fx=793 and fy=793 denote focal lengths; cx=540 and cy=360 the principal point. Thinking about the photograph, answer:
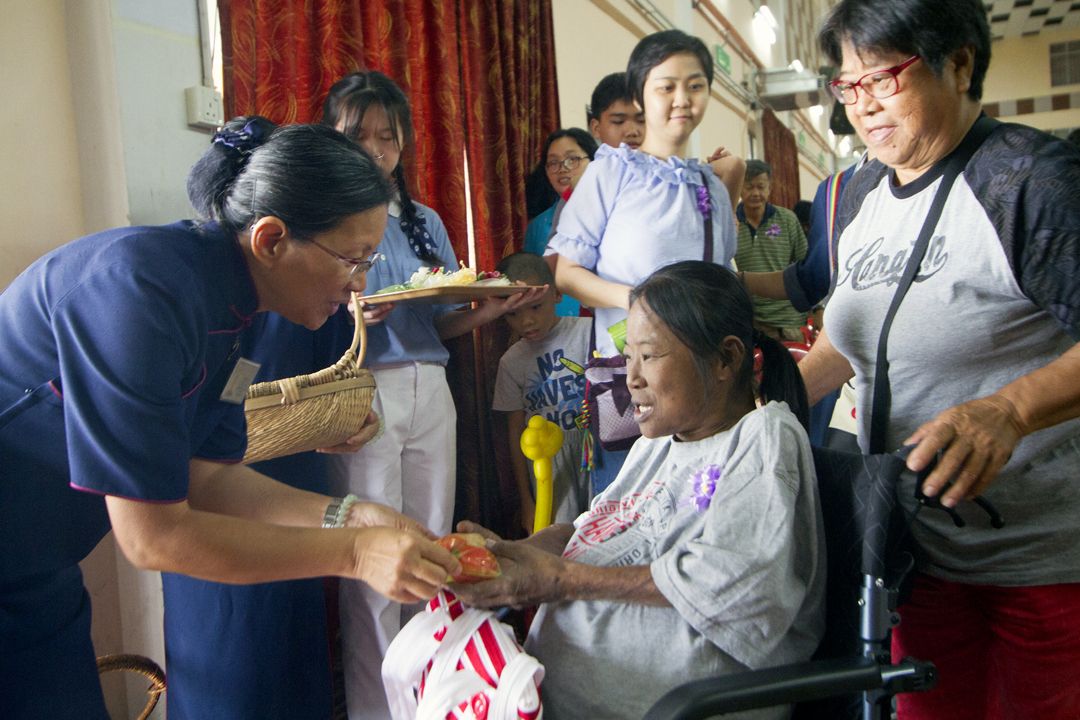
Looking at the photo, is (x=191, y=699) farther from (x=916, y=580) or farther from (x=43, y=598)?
(x=916, y=580)

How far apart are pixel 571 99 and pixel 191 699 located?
3340 mm

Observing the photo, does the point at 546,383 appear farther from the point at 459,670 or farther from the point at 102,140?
the point at 459,670

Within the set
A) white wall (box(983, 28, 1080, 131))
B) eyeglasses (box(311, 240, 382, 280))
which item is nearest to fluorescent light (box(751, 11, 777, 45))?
white wall (box(983, 28, 1080, 131))

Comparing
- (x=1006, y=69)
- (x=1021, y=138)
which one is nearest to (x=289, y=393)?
(x=1021, y=138)

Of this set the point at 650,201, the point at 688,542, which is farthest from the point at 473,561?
the point at 650,201

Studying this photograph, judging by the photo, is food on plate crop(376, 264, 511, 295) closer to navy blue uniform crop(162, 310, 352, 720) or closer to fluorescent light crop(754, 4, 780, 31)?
navy blue uniform crop(162, 310, 352, 720)

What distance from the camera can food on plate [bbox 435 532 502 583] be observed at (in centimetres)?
120

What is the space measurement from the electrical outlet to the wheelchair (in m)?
1.75

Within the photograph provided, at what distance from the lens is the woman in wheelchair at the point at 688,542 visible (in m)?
1.12

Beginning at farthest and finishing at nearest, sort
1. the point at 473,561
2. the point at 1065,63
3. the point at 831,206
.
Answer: the point at 1065,63 < the point at 831,206 < the point at 473,561

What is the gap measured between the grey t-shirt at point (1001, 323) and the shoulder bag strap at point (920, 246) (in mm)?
11

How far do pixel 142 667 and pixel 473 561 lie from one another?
107 cm

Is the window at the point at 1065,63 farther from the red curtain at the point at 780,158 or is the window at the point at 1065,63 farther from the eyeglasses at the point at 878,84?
the eyeglasses at the point at 878,84

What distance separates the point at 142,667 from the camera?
1802 mm
